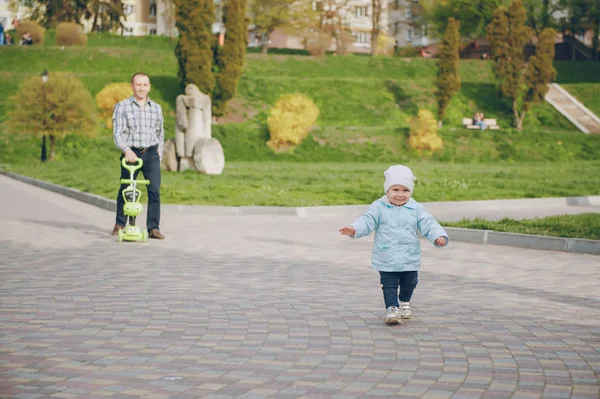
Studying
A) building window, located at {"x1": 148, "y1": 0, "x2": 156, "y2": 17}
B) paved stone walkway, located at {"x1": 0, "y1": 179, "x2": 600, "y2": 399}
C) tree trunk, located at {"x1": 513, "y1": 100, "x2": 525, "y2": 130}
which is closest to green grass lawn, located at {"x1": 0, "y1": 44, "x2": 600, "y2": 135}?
tree trunk, located at {"x1": 513, "y1": 100, "x2": 525, "y2": 130}

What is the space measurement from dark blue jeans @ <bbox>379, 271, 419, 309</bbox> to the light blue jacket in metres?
0.09

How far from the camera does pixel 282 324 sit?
6.61m

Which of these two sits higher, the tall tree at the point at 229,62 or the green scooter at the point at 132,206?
the tall tree at the point at 229,62

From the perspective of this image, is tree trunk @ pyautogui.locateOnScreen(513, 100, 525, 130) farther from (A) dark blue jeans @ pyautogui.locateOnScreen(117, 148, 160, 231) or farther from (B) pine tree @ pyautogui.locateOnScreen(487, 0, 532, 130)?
(A) dark blue jeans @ pyautogui.locateOnScreen(117, 148, 160, 231)

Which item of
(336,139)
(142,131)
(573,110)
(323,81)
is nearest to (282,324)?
Answer: (142,131)

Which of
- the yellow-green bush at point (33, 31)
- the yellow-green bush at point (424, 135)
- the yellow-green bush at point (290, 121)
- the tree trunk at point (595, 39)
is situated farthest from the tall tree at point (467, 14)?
the yellow-green bush at point (290, 121)

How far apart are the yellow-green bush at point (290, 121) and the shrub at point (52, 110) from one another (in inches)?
316

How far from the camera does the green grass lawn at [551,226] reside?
12.4 meters

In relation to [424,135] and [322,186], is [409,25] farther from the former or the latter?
[322,186]

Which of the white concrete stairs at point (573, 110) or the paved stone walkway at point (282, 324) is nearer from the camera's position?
the paved stone walkway at point (282, 324)

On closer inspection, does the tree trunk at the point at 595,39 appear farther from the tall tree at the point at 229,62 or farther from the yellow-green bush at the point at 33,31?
the yellow-green bush at the point at 33,31

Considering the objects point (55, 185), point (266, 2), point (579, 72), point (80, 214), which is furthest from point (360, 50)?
point (80, 214)

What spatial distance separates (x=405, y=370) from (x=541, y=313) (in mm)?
2405

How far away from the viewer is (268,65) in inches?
2226
